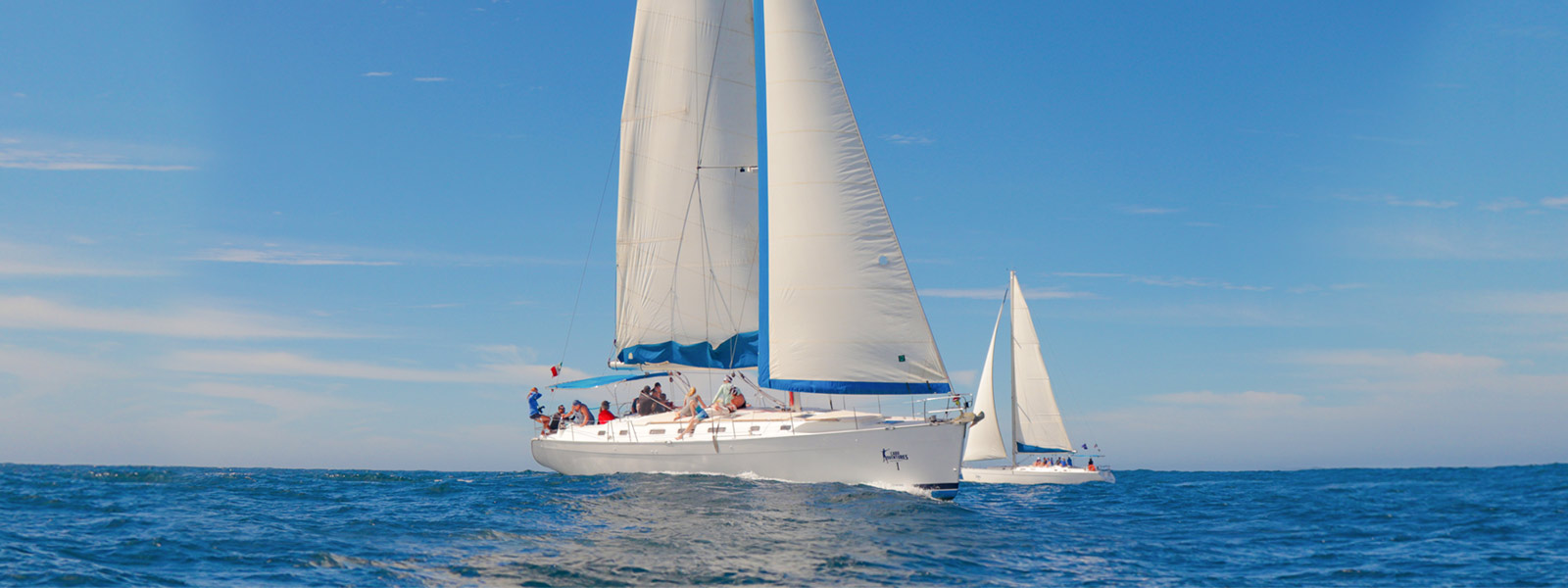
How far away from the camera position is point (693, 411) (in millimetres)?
27141

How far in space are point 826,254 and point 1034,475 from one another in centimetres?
2843

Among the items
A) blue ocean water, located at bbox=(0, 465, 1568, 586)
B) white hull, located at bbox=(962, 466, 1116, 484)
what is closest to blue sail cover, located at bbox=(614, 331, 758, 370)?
blue ocean water, located at bbox=(0, 465, 1568, 586)

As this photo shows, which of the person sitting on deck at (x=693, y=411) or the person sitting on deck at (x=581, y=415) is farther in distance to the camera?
the person sitting on deck at (x=581, y=415)

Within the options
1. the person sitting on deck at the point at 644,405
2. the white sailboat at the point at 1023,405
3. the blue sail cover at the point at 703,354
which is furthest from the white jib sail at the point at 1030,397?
the person sitting on deck at the point at 644,405

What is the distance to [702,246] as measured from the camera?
105ft

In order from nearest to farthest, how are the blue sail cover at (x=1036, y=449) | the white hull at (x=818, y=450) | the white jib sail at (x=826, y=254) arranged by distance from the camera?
the white hull at (x=818, y=450) < the white jib sail at (x=826, y=254) < the blue sail cover at (x=1036, y=449)

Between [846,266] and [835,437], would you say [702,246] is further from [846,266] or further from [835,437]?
[835,437]

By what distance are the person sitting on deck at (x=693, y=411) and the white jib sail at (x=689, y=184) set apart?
15.1ft

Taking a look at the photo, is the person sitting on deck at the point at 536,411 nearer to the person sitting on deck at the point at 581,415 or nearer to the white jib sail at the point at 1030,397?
the person sitting on deck at the point at 581,415

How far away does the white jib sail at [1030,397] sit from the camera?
164ft

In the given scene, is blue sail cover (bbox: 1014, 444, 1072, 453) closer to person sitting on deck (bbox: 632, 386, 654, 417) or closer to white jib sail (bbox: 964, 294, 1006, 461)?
white jib sail (bbox: 964, 294, 1006, 461)

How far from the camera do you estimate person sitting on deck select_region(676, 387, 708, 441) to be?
26.0 meters

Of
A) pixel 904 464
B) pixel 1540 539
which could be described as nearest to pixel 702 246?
pixel 904 464

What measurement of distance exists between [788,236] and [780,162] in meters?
2.11
